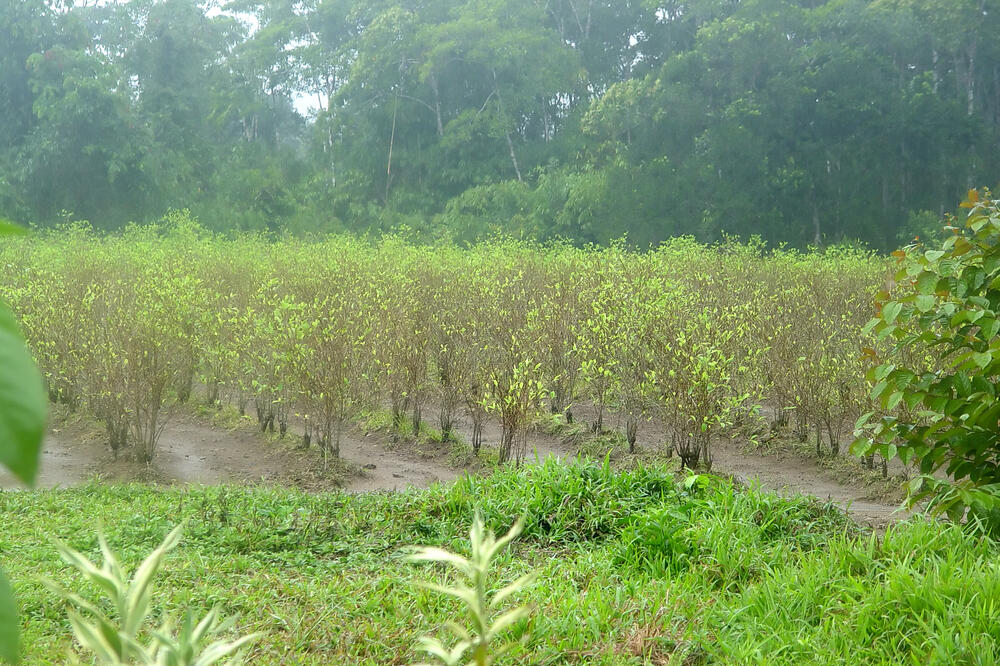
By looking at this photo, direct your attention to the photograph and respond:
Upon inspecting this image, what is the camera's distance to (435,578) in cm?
377

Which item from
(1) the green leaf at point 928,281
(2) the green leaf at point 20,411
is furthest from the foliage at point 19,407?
(1) the green leaf at point 928,281

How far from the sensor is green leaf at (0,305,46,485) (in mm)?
251

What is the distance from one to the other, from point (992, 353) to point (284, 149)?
26.4 meters

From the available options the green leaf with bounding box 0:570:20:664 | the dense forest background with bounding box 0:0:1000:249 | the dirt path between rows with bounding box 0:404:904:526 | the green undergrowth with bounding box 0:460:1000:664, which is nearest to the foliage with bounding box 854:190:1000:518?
the green undergrowth with bounding box 0:460:1000:664

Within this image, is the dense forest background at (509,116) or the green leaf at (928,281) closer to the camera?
the green leaf at (928,281)

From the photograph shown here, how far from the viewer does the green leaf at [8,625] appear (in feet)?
0.98

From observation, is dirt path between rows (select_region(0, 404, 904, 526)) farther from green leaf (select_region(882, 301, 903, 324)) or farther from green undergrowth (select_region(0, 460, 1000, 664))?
green leaf (select_region(882, 301, 903, 324))

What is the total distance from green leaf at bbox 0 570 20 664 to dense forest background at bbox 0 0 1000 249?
17.2 m

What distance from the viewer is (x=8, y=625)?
305mm

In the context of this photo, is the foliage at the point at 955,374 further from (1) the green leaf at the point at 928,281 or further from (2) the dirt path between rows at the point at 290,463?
(2) the dirt path between rows at the point at 290,463

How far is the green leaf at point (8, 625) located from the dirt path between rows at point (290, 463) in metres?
6.55

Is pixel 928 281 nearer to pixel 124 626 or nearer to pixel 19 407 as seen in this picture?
pixel 124 626

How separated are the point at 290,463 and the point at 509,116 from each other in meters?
18.5

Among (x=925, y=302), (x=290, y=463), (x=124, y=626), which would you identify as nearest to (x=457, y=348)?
(x=290, y=463)
